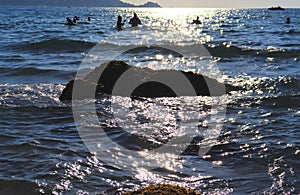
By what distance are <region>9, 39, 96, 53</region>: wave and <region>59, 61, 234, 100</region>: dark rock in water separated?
1045 centimetres

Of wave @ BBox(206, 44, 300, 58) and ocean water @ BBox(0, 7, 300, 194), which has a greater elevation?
wave @ BBox(206, 44, 300, 58)

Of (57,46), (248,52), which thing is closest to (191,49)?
(248,52)

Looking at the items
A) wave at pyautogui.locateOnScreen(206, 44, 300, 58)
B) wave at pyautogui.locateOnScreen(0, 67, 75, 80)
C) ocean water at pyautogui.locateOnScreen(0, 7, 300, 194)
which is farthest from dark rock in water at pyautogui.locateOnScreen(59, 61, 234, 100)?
wave at pyautogui.locateOnScreen(206, 44, 300, 58)

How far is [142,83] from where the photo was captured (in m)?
10.0

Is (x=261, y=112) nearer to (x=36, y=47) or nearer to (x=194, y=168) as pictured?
(x=194, y=168)

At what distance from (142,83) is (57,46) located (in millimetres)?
12923

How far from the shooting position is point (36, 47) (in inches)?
827

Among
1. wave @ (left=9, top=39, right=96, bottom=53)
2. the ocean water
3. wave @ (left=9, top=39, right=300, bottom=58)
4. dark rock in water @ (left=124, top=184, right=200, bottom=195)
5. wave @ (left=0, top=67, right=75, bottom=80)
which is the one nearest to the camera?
dark rock in water @ (left=124, top=184, right=200, bottom=195)

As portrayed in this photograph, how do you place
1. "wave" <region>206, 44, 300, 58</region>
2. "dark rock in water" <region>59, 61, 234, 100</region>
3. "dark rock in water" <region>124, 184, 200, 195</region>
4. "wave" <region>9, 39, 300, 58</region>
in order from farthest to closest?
"wave" <region>9, 39, 300, 58</region>
"wave" <region>206, 44, 300, 58</region>
"dark rock in water" <region>59, 61, 234, 100</region>
"dark rock in water" <region>124, 184, 200, 195</region>

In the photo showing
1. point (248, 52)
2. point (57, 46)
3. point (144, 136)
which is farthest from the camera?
point (57, 46)

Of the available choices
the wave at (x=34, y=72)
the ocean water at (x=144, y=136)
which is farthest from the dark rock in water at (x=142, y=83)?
the wave at (x=34, y=72)

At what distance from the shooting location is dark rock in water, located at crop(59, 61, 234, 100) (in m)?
9.80

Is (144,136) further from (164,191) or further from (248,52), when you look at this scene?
(248,52)

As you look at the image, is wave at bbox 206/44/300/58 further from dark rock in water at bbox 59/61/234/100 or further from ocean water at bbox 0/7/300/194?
dark rock in water at bbox 59/61/234/100
